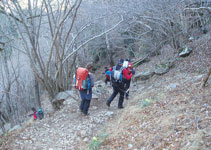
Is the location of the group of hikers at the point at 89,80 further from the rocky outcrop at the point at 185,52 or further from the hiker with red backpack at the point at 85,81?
the rocky outcrop at the point at 185,52

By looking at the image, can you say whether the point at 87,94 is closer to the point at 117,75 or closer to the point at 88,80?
the point at 88,80

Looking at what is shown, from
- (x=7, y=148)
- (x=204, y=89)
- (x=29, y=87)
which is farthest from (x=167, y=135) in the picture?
(x=29, y=87)

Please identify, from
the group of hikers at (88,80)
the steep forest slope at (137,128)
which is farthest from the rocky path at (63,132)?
the group of hikers at (88,80)

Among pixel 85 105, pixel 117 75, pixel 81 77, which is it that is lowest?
pixel 85 105

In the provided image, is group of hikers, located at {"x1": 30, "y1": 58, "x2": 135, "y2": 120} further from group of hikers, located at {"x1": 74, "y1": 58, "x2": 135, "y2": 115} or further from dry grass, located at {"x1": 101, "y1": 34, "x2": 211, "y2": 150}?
dry grass, located at {"x1": 101, "y1": 34, "x2": 211, "y2": 150}

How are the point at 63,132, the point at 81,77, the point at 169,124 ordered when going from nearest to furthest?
the point at 169,124
the point at 63,132
the point at 81,77

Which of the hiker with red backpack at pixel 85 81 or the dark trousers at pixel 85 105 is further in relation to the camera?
the dark trousers at pixel 85 105

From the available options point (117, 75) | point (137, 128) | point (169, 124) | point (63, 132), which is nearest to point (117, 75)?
point (117, 75)

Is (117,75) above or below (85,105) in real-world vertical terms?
above

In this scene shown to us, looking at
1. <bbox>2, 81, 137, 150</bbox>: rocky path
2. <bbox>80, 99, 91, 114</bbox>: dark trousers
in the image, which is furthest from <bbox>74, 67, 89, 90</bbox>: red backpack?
<bbox>2, 81, 137, 150</bbox>: rocky path

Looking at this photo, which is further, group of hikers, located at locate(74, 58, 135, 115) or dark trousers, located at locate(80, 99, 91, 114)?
dark trousers, located at locate(80, 99, 91, 114)

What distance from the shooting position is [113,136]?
4.59 metres

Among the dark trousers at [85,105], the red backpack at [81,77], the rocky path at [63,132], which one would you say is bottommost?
the rocky path at [63,132]

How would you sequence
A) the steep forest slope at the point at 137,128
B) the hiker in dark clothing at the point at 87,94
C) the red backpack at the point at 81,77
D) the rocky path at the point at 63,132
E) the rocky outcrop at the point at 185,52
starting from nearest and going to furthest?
the steep forest slope at the point at 137,128
the rocky path at the point at 63,132
the red backpack at the point at 81,77
the hiker in dark clothing at the point at 87,94
the rocky outcrop at the point at 185,52
